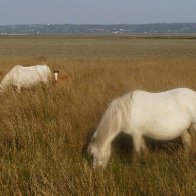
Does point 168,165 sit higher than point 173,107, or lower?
lower

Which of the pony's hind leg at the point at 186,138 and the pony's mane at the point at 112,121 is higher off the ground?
the pony's mane at the point at 112,121

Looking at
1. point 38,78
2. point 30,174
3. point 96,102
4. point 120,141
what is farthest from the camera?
point 38,78

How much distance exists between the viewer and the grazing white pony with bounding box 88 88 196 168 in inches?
190

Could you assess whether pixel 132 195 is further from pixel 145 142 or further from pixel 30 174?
pixel 145 142

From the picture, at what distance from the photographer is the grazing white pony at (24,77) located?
11609 millimetres

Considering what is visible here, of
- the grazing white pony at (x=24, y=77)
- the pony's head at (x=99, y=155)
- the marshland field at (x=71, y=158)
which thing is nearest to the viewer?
the marshland field at (x=71, y=158)

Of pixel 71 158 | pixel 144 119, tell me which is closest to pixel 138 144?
pixel 144 119

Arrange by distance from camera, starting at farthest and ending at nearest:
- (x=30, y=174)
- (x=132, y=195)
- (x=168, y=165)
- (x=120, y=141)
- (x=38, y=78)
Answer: (x=38, y=78), (x=120, y=141), (x=168, y=165), (x=30, y=174), (x=132, y=195)

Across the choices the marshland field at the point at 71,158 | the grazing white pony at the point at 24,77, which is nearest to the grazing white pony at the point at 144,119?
the marshland field at the point at 71,158

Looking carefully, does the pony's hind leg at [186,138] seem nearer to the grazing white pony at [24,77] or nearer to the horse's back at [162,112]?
the horse's back at [162,112]

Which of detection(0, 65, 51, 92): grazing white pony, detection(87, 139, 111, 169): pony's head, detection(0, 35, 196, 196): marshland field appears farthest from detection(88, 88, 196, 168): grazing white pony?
detection(0, 65, 51, 92): grazing white pony

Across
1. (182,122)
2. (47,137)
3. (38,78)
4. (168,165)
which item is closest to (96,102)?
(47,137)

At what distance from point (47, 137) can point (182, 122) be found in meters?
1.81

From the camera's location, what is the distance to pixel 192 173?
13.9 ft
